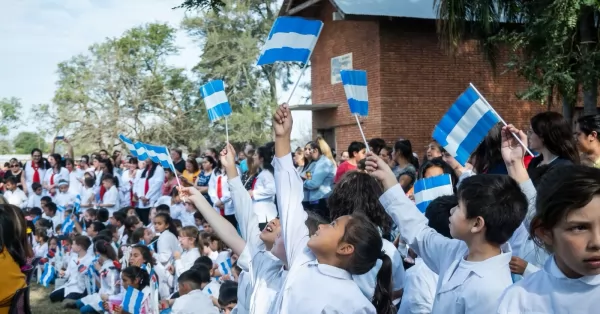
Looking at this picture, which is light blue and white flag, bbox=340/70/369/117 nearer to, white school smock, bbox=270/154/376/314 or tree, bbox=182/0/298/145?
white school smock, bbox=270/154/376/314

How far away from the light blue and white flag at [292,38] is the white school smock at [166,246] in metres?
4.81

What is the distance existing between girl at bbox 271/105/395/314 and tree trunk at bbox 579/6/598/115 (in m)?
8.90

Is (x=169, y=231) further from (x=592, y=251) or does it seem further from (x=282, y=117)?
(x=592, y=251)

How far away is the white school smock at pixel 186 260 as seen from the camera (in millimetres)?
8086

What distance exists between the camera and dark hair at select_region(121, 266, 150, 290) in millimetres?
7082

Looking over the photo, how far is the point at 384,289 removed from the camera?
355cm

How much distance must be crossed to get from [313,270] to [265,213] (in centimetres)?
577

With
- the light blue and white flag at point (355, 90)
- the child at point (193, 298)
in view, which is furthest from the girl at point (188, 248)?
the light blue and white flag at point (355, 90)

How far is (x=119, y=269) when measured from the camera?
8.41 meters

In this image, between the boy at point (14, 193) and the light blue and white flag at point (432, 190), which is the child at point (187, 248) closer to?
the light blue and white flag at point (432, 190)

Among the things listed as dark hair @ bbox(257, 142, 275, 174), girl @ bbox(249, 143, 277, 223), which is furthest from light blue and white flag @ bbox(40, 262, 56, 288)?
dark hair @ bbox(257, 142, 275, 174)

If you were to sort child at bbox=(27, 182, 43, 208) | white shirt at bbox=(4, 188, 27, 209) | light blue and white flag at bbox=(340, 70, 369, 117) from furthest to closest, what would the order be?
child at bbox=(27, 182, 43, 208) < white shirt at bbox=(4, 188, 27, 209) < light blue and white flag at bbox=(340, 70, 369, 117)

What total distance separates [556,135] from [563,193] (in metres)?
2.31

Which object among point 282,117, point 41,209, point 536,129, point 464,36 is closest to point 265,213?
point 536,129
